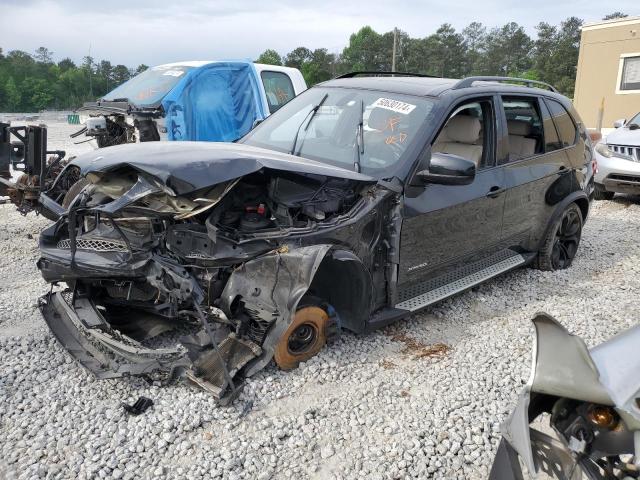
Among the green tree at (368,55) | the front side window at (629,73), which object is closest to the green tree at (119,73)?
the green tree at (368,55)

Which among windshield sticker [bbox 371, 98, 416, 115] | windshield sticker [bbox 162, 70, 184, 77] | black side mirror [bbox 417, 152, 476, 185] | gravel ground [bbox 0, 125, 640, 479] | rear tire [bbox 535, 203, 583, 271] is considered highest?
windshield sticker [bbox 162, 70, 184, 77]

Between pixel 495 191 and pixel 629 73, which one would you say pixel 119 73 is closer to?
pixel 629 73

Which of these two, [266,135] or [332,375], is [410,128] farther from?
[332,375]

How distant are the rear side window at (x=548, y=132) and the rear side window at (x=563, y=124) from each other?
7cm

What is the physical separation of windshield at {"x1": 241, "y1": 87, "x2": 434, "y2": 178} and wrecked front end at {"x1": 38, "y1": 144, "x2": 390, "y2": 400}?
1.27 feet

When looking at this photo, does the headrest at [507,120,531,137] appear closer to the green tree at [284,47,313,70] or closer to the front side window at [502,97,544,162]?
the front side window at [502,97,544,162]

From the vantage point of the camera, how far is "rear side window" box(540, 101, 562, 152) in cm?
508

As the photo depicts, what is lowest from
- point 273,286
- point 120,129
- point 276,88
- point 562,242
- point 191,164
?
point 562,242

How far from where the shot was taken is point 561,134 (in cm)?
529

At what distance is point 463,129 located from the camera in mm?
4566

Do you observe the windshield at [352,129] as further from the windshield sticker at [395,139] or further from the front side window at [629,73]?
the front side window at [629,73]

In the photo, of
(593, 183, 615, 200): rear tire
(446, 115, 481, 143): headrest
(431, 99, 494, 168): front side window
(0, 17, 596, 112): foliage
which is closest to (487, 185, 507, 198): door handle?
(431, 99, 494, 168): front side window

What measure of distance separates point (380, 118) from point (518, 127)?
1.56 meters

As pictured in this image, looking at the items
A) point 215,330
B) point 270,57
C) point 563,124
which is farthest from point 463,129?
point 270,57
